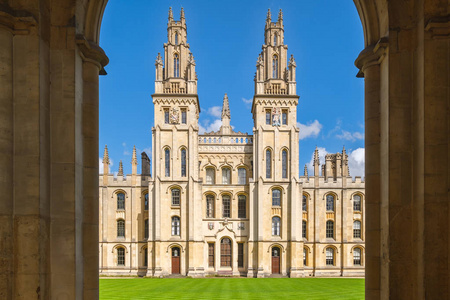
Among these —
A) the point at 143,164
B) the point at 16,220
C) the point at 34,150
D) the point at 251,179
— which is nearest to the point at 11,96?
the point at 34,150

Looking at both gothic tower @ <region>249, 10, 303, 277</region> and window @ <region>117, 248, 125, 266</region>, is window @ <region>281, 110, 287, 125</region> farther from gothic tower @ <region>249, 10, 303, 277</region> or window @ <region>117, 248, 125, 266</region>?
window @ <region>117, 248, 125, 266</region>

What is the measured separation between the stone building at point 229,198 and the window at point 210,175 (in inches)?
4.8

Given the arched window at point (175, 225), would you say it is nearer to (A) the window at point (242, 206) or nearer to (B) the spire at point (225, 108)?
(A) the window at point (242, 206)

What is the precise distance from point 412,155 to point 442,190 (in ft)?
2.32

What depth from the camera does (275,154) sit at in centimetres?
4350

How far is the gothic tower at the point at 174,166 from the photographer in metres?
42.3

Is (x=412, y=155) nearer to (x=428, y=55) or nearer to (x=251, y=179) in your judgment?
(x=428, y=55)

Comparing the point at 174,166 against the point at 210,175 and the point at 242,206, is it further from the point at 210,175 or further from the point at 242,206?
the point at 242,206

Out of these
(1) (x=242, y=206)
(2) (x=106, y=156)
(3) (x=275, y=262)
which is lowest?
(3) (x=275, y=262)

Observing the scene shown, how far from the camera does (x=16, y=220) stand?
593 cm

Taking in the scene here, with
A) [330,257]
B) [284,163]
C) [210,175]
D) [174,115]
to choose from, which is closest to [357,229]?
[330,257]

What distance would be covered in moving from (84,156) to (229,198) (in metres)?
38.6

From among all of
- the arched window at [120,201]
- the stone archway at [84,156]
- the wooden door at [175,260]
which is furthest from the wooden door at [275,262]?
the stone archway at [84,156]

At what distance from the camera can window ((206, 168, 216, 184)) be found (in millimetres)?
46375
